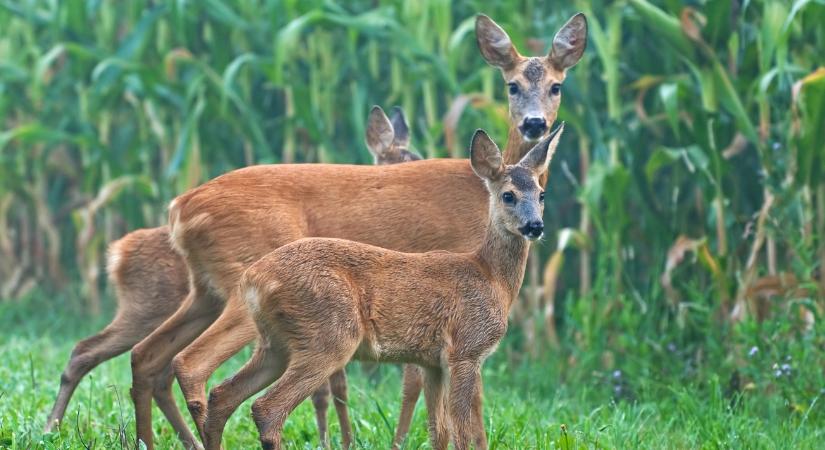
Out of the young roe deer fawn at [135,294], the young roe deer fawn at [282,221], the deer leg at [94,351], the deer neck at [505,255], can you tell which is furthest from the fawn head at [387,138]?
the deer neck at [505,255]

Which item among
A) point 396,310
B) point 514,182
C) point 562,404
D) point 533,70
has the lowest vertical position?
point 562,404

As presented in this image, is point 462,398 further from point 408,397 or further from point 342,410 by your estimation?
point 342,410

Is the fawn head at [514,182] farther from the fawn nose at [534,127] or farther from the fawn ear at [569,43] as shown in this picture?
the fawn ear at [569,43]

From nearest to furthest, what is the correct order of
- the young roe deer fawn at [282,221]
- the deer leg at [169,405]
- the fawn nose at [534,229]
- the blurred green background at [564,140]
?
the fawn nose at [534,229]
the young roe deer fawn at [282,221]
the deer leg at [169,405]
the blurred green background at [564,140]

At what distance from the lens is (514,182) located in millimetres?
5449

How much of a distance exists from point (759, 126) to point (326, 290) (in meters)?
3.96

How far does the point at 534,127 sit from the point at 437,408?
1476 mm

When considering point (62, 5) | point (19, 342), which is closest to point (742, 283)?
point (19, 342)

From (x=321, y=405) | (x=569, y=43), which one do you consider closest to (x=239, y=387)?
(x=321, y=405)

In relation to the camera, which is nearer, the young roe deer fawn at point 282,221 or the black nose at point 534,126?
the young roe deer fawn at point 282,221

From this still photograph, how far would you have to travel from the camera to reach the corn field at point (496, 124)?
7.52 meters

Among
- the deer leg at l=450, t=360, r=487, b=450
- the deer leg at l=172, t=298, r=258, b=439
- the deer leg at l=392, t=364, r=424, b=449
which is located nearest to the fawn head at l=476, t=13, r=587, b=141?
the deer leg at l=392, t=364, r=424, b=449

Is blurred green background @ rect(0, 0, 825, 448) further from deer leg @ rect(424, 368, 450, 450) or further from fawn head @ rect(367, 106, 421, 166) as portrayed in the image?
deer leg @ rect(424, 368, 450, 450)

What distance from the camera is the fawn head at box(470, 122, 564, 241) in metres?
5.37
